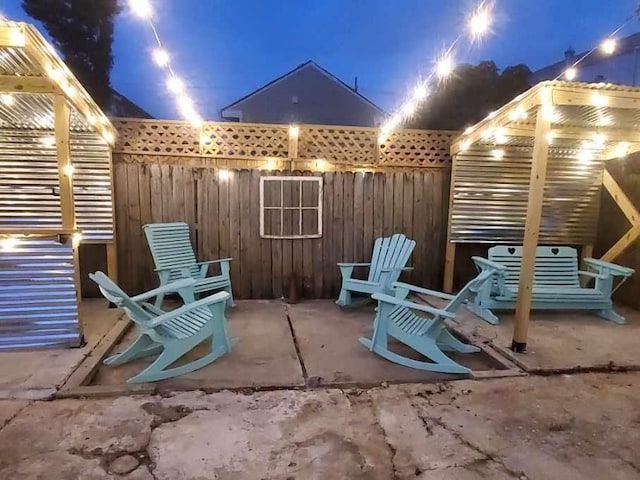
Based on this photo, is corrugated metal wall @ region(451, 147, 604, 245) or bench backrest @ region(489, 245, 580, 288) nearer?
bench backrest @ region(489, 245, 580, 288)

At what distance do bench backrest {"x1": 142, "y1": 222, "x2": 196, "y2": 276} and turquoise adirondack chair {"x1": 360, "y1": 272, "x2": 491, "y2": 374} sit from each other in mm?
2270

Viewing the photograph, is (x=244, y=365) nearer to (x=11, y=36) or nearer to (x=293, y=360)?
(x=293, y=360)

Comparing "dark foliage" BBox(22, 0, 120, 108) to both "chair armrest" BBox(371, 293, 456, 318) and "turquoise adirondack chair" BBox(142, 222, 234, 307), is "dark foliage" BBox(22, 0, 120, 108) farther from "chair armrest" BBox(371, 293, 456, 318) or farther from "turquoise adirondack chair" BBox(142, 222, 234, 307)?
"chair armrest" BBox(371, 293, 456, 318)

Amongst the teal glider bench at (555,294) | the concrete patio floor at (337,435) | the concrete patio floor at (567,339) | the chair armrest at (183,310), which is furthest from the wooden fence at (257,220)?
the concrete patio floor at (337,435)

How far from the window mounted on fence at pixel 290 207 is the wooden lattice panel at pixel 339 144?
1.07ft

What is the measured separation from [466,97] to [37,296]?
11232 millimetres

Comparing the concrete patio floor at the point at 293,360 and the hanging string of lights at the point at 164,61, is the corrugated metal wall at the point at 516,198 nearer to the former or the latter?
the concrete patio floor at the point at 293,360

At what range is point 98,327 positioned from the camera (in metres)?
3.87


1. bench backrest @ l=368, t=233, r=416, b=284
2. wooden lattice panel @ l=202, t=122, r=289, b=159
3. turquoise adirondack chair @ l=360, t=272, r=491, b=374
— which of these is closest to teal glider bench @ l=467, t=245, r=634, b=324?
bench backrest @ l=368, t=233, r=416, b=284

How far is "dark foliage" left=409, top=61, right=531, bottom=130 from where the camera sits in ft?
37.8

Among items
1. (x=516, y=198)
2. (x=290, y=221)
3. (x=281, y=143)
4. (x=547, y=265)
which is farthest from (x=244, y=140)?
(x=547, y=265)

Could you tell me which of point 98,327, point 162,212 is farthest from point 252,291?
point 98,327

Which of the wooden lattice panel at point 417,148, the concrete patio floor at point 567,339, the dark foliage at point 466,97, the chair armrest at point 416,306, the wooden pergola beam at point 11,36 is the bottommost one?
the concrete patio floor at point 567,339

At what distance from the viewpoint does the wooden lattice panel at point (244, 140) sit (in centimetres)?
492
